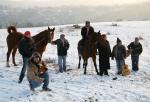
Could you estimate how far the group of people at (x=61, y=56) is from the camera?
661 inches

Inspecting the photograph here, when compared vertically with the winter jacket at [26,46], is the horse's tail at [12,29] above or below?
above

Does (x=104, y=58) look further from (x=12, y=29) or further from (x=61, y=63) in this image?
(x=12, y=29)

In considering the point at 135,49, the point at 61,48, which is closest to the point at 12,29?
the point at 61,48

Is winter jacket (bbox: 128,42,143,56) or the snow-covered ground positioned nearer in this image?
the snow-covered ground

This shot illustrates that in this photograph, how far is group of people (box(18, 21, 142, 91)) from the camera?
1680 centimetres

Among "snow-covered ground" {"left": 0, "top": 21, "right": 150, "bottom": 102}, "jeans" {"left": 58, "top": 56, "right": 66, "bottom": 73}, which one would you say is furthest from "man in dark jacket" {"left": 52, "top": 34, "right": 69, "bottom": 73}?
"snow-covered ground" {"left": 0, "top": 21, "right": 150, "bottom": 102}

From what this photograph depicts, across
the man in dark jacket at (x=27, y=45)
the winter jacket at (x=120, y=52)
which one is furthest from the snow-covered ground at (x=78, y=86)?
the man in dark jacket at (x=27, y=45)

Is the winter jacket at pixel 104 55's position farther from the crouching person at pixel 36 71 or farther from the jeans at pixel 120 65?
the crouching person at pixel 36 71

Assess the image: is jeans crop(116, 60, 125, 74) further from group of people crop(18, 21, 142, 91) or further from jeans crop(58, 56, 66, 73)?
jeans crop(58, 56, 66, 73)

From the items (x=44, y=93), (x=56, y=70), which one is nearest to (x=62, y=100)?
(x=44, y=93)

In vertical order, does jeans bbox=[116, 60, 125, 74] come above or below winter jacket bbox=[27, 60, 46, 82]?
below

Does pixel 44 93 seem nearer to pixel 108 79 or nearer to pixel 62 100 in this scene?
pixel 62 100

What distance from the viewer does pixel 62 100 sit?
640 inches

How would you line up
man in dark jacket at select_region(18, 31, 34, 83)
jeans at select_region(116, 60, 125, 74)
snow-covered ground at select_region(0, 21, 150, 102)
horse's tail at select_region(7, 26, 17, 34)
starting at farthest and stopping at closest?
horse's tail at select_region(7, 26, 17, 34) → jeans at select_region(116, 60, 125, 74) → man in dark jacket at select_region(18, 31, 34, 83) → snow-covered ground at select_region(0, 21, 150, 102)
